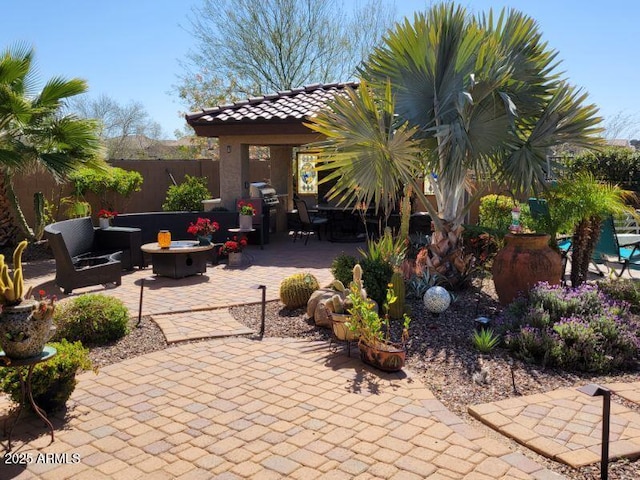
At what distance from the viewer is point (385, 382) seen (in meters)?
4.64

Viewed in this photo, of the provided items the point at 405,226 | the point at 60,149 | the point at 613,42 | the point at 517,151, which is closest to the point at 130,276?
the point at 60,149

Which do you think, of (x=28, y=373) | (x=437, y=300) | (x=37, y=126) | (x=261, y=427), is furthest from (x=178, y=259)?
(x=261, y=427)

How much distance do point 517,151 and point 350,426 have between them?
442 cm

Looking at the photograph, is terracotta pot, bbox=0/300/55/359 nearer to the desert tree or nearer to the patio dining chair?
the patio dining chair

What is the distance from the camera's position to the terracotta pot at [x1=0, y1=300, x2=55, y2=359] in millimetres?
3453

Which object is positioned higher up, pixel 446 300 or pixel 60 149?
pixel 60 149

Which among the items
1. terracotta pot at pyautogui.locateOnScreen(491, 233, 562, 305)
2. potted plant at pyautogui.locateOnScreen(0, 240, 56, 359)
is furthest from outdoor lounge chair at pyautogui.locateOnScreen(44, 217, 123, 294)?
terracotta pot at pyautogui.locateOnScreen(491, 233, 562, 305)

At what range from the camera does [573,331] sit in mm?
5020

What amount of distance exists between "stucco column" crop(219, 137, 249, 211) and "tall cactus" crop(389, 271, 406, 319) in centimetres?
735

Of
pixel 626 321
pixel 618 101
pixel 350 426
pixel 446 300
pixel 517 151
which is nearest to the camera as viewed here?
pixel 350 426

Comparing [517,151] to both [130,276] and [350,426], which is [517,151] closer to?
[350,426]

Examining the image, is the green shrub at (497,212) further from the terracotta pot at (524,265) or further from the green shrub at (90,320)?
the green shrub at (90,320)

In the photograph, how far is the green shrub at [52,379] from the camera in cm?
Answer: 382

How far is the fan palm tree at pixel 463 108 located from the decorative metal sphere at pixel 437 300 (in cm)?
108
